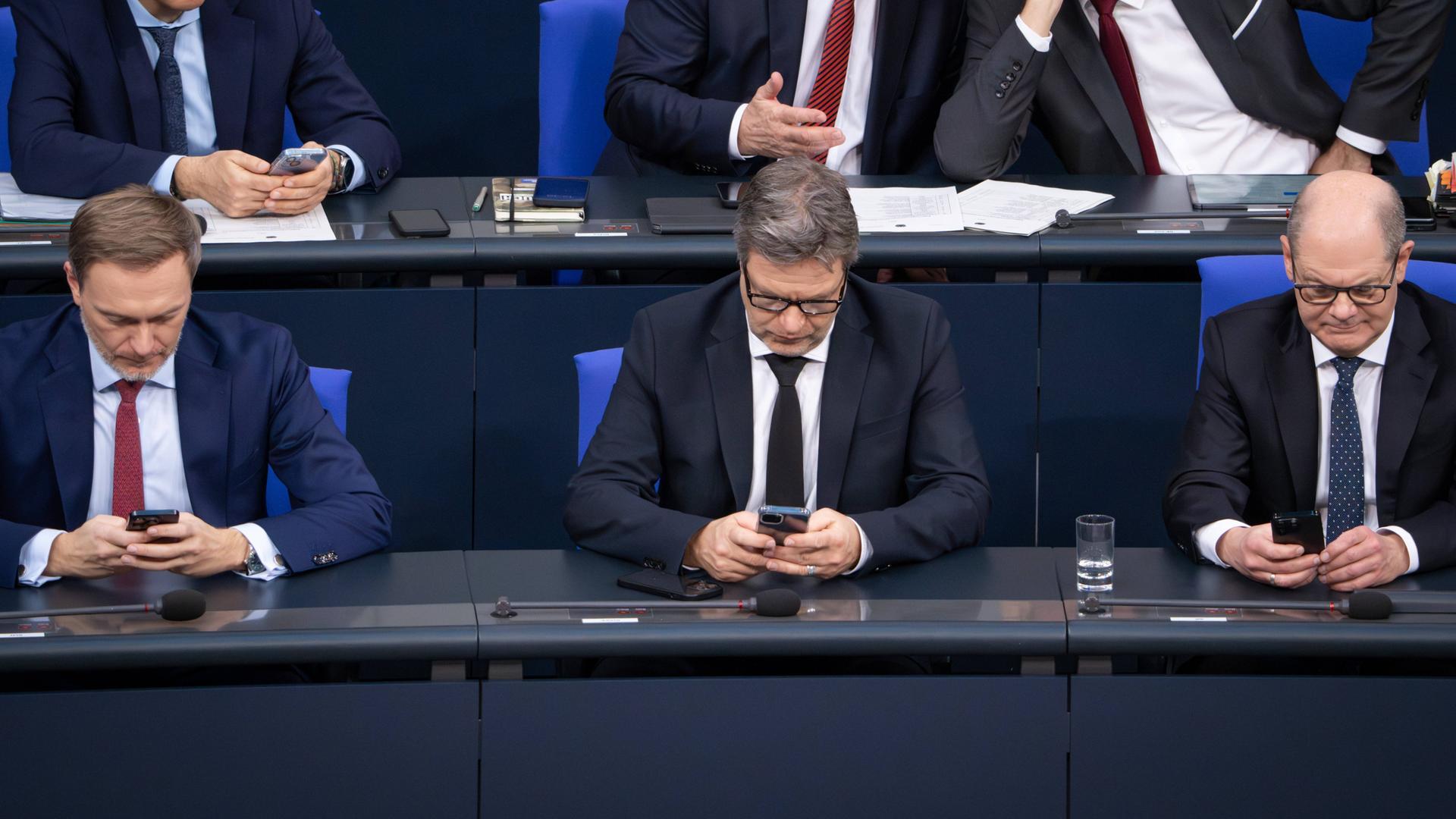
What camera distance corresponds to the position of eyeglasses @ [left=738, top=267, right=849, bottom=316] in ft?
8.61

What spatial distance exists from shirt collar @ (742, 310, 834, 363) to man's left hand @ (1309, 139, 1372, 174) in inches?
63.9

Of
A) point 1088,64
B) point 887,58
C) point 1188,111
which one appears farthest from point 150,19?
point 1188,111

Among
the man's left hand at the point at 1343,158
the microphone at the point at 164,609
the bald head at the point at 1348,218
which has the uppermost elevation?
the man's left hand at the point at 1343,158

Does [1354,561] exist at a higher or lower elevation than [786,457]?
lower

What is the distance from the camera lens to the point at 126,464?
2.64m

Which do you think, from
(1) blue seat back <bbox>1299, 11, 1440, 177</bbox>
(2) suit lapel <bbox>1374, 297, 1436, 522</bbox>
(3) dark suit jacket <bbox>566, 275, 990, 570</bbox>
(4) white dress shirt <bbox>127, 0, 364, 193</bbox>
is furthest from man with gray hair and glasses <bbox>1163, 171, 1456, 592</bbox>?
(4) white dress shirt <bbox>127, 0, 364, 193</bbox>

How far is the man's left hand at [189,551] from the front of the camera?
7.45 feet

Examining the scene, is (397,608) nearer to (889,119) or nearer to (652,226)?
(652,226)

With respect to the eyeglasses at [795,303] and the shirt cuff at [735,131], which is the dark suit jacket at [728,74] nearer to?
the shirt cuff at [735,131]

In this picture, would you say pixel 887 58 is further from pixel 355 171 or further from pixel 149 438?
pixel 149 438

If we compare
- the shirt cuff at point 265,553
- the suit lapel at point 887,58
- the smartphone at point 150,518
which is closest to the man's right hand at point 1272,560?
the shirt cuff at point 265,553

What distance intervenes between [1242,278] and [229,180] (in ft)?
6.06

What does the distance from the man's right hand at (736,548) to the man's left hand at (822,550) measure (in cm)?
2

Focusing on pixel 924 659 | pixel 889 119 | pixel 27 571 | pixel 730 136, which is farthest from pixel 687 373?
pixel 889 119
